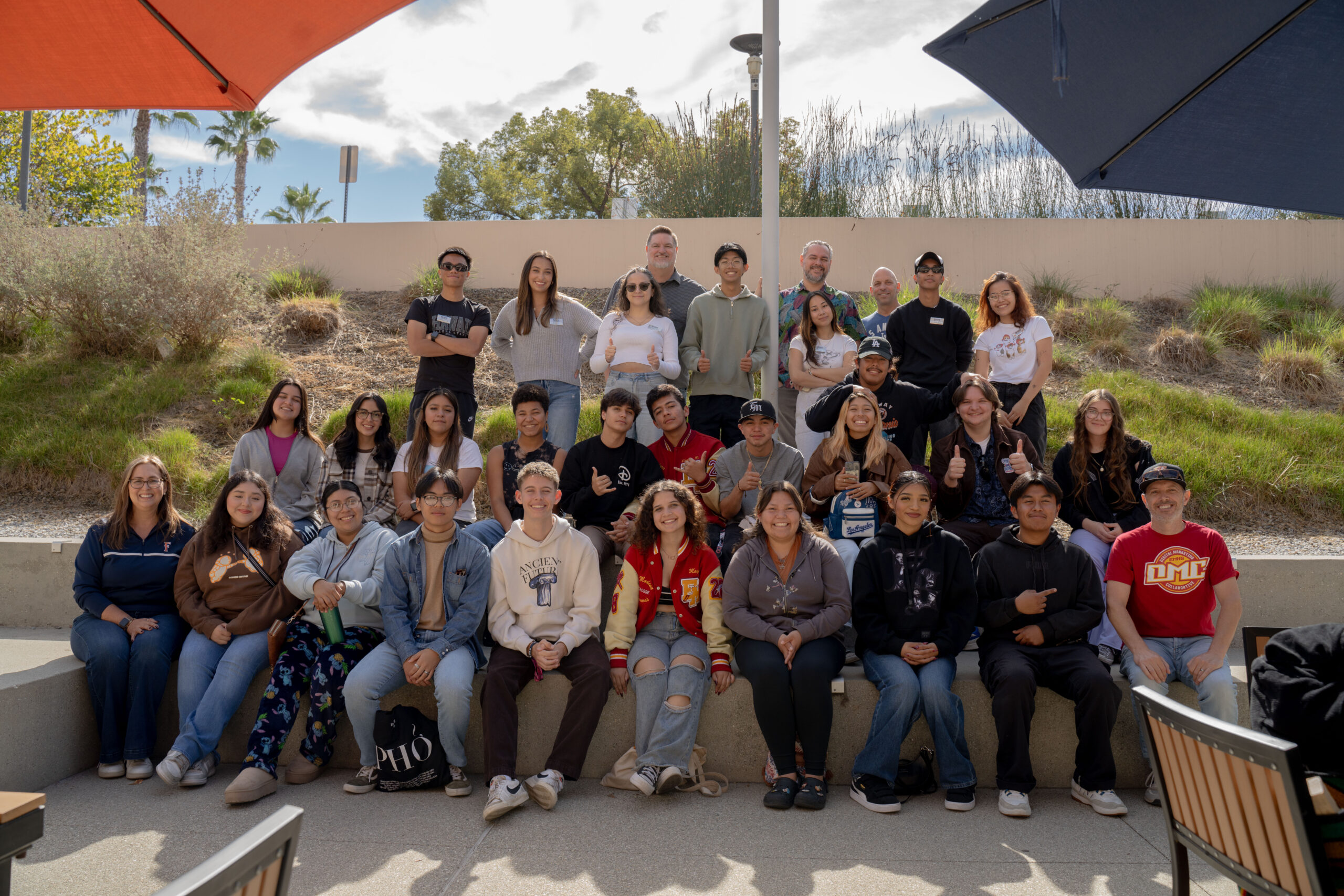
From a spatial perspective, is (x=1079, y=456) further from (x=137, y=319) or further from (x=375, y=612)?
(x=137, y=319)

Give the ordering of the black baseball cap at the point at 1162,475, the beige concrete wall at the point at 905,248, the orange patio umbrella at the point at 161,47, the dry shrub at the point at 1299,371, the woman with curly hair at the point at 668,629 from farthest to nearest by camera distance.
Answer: the beige concrete wall at the point at 905,248 < the dry shrub at the point at 1299,371 < the black baseball cap at the point at 1162,475 < the woman with curly hair at the point at 668,629 < the orange patio umbrella at the point at 161,47

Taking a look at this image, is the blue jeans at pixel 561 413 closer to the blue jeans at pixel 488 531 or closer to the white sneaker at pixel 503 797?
the blue jeans at pixel 488 531

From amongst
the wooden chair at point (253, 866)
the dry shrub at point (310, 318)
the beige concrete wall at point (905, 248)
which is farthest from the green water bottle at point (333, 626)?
the beige concrete wall at point (905, 248)

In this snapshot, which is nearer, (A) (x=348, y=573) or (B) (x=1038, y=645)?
(B) (x=1038, y=645)

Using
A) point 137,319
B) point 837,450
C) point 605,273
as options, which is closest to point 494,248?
point 605,273

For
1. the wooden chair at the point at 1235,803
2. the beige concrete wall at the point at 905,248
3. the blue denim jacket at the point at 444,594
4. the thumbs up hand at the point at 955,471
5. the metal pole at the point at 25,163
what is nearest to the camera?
the wooden chair at the point at 1235,803

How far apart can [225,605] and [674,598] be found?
7.28ft

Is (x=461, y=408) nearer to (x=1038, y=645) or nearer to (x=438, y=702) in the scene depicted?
(x=438, y=702)

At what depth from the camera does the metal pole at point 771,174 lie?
4.88 metres

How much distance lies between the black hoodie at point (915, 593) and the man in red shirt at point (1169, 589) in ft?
2.26

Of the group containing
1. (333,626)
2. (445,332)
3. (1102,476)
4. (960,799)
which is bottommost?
(960,799)

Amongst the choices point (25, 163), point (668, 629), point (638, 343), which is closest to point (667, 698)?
point (668, 629)

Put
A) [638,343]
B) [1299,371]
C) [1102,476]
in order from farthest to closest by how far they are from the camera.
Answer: [1299,371] < [638,343] < [1102,476]

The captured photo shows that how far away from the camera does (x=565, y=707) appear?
13.4ft
